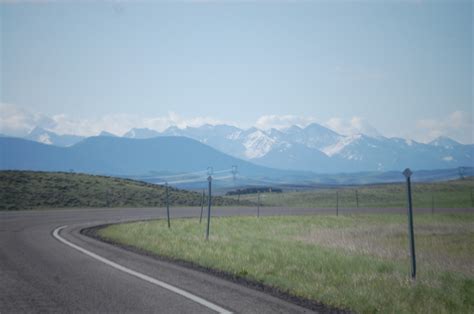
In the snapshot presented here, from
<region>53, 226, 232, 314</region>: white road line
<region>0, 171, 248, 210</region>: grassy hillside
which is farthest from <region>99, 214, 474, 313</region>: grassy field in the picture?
<region>0, 171, 248, 210</region>: grassy hillside

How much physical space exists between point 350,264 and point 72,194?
43.0 m

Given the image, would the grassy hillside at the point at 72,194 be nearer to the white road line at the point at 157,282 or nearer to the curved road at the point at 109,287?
the white road line at the point at 157,282

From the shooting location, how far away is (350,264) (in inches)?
485

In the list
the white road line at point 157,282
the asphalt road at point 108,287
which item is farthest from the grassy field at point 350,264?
the white road line at point 157,282

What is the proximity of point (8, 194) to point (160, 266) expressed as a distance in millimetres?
40154

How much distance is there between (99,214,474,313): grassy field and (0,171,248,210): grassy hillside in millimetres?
27091

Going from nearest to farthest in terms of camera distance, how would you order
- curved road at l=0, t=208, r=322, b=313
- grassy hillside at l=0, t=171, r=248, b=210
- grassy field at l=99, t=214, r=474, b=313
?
curved road at l=0, t=208, r=322, b=313
grassy field at l=99, t=214, r=474, b=313
grassy hillside at l=0, t=171, r=248, b=210

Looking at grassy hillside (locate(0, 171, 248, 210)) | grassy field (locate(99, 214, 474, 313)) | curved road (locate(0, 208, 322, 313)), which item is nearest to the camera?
curved road (locate(0, 208, 322, 313))

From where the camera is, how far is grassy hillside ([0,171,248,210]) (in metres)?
46.3

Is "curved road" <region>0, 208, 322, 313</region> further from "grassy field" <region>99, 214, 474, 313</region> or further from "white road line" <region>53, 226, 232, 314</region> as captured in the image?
"grassy field" <region>99, 214, 474, 313</region>

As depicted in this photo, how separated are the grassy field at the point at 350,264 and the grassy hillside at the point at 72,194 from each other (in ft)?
88.9

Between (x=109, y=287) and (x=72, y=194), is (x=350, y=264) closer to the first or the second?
(x=109, y=287)

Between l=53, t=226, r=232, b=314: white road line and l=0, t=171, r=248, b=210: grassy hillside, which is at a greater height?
l=0, t=171, r=248, b=210: grassy hillside

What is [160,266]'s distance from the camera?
11.8 m
